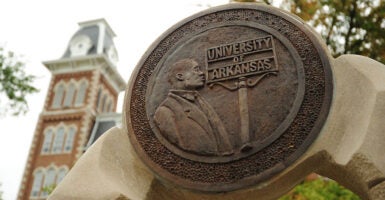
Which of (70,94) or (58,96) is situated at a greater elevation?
(58,96)

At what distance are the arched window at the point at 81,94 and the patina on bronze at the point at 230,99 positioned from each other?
3099 cm

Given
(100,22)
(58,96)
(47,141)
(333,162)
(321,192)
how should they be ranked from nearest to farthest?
(333,162) < (321,192) < (47,141) < (58,96) < (100,22)

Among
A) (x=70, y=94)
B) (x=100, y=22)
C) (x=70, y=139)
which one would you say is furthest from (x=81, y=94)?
(x=100, y=22)

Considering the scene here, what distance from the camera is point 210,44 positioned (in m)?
3.49

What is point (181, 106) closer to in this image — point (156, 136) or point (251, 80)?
point (156, 136)

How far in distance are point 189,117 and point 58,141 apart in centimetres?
3104

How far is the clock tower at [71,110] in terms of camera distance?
31016 mm

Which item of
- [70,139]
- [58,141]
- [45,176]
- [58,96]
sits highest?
[58,96]

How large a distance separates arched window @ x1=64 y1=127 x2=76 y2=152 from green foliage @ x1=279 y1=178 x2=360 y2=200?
2633 centimetres

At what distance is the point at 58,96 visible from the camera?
34688mm

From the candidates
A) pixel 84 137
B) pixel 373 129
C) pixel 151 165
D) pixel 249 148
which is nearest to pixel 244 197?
pixel 249 148

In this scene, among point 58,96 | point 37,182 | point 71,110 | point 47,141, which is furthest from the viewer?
point 58,96

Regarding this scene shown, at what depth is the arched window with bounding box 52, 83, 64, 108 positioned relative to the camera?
34.2 metres

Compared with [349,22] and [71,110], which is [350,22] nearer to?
[349,22]
